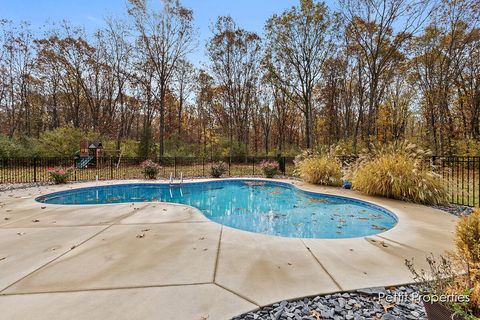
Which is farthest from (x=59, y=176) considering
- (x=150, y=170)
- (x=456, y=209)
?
(x=456, y=209)

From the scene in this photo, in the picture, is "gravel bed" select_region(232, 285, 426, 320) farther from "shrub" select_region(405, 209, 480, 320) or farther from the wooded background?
the wooded background

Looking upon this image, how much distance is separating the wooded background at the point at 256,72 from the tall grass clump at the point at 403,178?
7.33 meters

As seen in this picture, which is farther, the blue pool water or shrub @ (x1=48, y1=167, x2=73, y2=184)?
shrub @ (x1=48, y1=167, x2=73, y2=184)

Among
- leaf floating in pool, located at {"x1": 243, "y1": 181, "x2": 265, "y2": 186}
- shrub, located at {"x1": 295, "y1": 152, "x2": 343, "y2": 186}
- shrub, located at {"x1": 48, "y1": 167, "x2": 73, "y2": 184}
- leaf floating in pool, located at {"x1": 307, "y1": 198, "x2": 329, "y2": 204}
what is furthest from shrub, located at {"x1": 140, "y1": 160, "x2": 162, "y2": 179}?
leaf floating in pool, located at {"x1": 307, "y1": 198, "x2": 329, "y2": 204}

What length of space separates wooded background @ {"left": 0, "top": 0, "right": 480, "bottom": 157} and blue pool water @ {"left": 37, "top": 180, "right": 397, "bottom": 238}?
868 cm

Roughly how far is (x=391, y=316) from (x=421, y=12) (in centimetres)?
1425

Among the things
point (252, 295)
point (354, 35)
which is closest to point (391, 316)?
point (252, 295)

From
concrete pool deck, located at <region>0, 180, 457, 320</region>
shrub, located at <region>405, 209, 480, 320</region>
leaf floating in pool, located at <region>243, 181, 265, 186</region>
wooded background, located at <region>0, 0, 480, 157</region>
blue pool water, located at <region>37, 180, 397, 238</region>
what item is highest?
wooded background, located at <region>0, 0, 480, 157</region>

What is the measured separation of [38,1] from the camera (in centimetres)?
780

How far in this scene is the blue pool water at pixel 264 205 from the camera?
4.51m

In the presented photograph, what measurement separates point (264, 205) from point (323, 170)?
10.9 ft

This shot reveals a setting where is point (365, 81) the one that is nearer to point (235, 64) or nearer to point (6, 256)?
point (235, 64)

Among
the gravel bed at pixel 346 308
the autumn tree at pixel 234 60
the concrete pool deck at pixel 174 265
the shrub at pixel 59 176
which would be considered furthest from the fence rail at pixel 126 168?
the gravel bed at pixel 346 308

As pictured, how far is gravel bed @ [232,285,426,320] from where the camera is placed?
1691 millimetres
